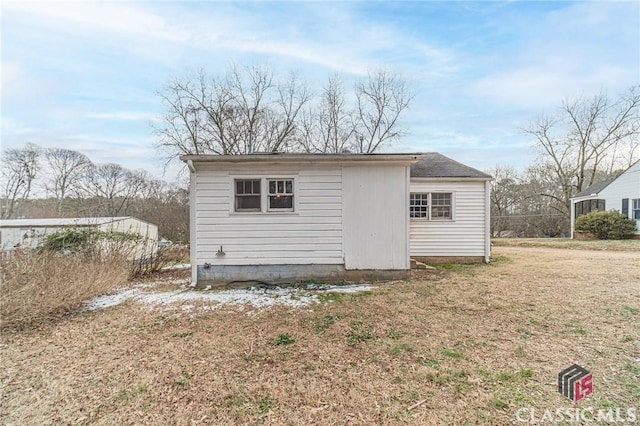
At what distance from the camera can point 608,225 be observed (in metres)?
16.2

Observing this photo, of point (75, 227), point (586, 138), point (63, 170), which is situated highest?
point (586, 138)

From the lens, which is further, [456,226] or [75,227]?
[456,226]

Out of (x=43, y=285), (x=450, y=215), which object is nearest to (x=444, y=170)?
(x=450, y=215)

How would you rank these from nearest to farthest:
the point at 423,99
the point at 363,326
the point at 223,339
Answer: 1. the point at 223,339
2. the point at 363,326
3. the point at 423,99

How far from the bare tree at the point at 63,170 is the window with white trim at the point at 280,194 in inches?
880

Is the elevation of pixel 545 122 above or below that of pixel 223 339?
above

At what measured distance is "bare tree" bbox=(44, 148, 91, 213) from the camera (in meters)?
21.6

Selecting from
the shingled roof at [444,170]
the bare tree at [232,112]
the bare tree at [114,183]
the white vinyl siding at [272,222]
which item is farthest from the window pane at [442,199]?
the bare tree at [114,183]

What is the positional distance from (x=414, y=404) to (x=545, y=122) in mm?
30182

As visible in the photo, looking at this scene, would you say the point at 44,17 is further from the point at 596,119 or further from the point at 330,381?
the point at 596,119

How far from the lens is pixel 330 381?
287cm

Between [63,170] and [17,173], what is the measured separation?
2.84 m

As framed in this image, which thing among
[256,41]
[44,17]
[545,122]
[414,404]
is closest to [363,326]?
[414,404]

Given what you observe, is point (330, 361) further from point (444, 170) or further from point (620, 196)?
point (620, 196)
